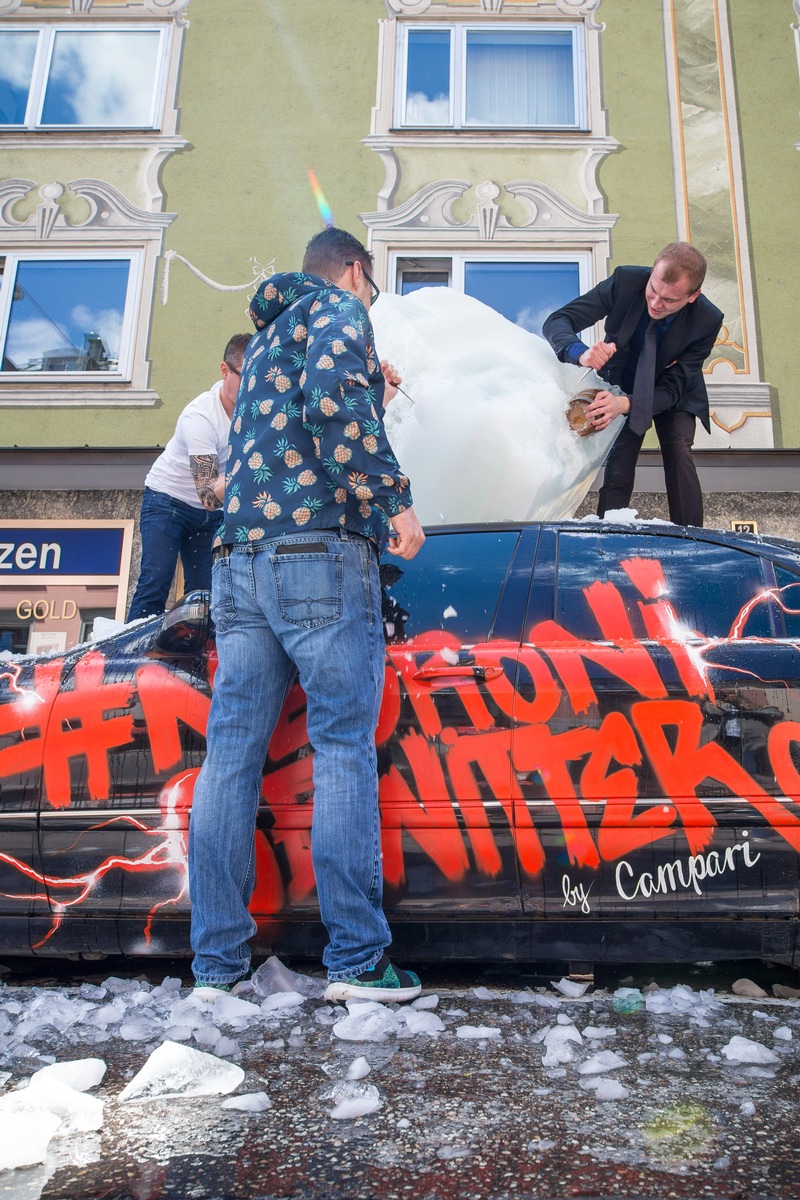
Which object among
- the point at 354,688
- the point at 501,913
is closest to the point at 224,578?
the point at 354,688

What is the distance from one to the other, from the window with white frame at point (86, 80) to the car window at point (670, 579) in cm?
790

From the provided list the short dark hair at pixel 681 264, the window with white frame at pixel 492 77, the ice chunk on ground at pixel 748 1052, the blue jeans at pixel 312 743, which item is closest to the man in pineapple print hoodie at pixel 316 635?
the blue jeans at pixel 312 743

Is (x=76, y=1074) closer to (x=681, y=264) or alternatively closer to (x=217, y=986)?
(x=217, y=986)

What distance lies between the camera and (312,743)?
2197 mm

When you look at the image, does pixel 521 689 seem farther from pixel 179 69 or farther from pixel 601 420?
pixel 179 69

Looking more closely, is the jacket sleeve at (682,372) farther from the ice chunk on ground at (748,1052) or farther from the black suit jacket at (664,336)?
the ice chunk on ground at (748,1052)

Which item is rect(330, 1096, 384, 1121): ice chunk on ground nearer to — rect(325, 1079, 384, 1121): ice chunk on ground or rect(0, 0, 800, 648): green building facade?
rect(325, 1079, 384, 1121): ice chunk on ground

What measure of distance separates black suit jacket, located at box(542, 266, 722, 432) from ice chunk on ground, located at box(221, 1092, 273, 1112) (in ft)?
9.37

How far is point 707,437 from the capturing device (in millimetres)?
7699

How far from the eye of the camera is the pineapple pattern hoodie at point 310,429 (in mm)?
2135

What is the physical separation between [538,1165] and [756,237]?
27.5ft

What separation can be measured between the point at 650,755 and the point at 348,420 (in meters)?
1.11

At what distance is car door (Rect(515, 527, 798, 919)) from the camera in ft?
7.52

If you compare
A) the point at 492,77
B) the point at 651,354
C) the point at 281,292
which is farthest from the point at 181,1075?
the point at 492,77
